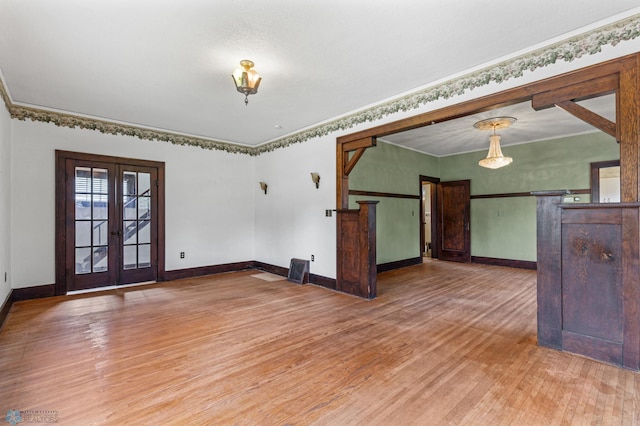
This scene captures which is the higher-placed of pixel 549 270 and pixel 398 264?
pixel 549 270

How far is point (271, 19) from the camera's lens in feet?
8.39

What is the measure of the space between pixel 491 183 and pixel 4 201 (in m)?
9.07

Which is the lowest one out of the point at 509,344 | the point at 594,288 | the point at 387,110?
the point at 509,344

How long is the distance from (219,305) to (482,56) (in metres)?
4.39

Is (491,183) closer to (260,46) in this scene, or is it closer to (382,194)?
(382,194)

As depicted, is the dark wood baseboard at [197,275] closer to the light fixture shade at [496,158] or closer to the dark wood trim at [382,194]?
the dark wood trim at [382,194]

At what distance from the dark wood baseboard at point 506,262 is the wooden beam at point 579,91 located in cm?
503

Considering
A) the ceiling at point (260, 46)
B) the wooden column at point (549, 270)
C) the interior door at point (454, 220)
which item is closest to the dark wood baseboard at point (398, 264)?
the interior door at point (454, 220)

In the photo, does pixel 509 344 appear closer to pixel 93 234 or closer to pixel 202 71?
pixel 202 71

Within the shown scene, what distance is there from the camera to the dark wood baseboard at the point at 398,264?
667cm

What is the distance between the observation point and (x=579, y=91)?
2801 mm

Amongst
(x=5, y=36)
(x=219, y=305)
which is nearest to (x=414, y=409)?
(x=219, y=305)

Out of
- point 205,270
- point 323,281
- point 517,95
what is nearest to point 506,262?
point 323,281

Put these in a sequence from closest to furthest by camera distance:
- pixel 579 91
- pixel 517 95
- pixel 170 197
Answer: pixel 579 91, pixel 517 95, pixel 170 197
